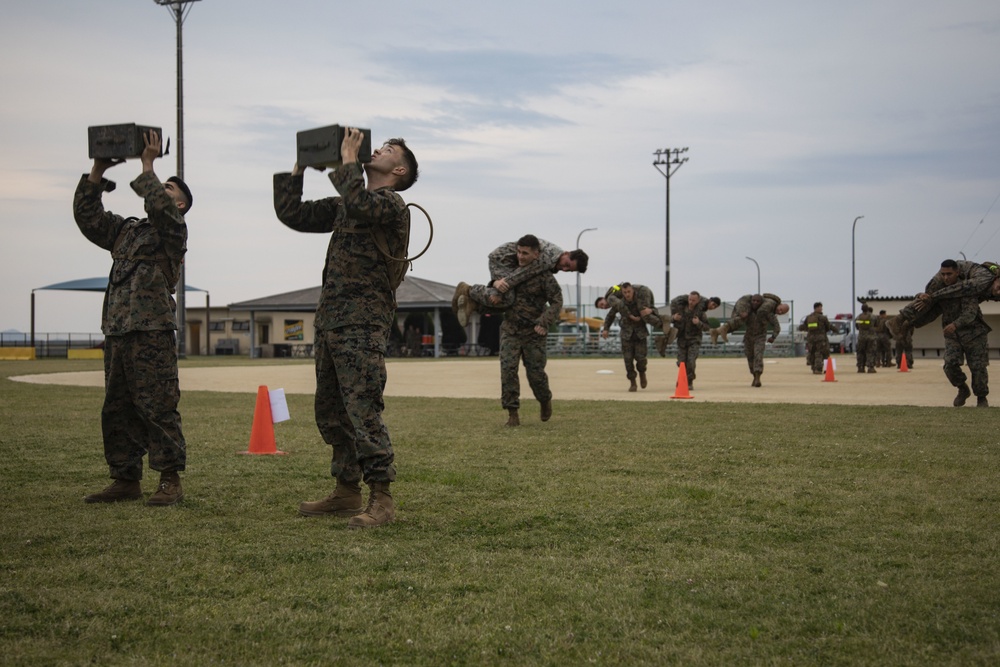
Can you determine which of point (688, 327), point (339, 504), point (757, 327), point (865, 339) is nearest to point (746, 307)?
point (757, 327)

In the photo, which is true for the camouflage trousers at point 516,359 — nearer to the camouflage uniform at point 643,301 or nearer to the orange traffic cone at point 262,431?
the orange traffic cone at point 262,431

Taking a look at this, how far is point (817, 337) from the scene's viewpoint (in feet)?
95.5

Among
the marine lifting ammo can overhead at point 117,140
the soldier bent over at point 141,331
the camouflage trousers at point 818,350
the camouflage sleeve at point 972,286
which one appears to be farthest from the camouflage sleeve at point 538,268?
the camouflage trousers at point 818,350

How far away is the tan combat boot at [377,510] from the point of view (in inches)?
230

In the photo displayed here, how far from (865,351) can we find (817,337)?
2.48 meters

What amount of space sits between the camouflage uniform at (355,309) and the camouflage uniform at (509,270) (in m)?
5.35

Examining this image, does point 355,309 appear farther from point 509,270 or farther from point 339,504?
point 509,270

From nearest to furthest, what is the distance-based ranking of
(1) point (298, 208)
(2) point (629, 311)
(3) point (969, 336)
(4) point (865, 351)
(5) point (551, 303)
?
(1) point (298, 208) < (5) point (551, 303) < (3) point (969, 336) < (2) point (629, 311) < (4) point (865, 351)

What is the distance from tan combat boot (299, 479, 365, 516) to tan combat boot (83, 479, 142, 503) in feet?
4.08

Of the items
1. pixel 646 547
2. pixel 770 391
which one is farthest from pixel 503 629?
pixel 770 391

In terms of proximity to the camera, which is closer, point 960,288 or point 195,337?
point 960,288

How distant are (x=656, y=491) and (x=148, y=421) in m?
3.41

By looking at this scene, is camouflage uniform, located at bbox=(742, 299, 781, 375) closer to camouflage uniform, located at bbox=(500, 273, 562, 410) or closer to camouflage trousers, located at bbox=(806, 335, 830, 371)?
camouflage trousers, located at bbox=(806, 335, 830, 371)

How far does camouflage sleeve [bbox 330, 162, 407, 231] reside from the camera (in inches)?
223
